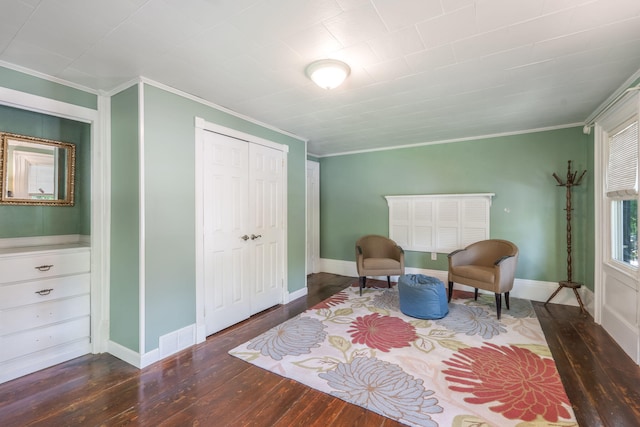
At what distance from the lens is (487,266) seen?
12.6 ft

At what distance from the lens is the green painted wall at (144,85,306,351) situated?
239 cm

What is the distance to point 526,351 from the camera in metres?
2.52

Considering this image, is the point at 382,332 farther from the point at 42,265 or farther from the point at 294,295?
the point at 42,265

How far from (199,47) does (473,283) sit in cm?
366

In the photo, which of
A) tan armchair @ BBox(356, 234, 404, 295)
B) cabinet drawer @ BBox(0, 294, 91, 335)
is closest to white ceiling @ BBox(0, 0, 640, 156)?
cabinet drawer @ BBox(0, 294, 91, 335)

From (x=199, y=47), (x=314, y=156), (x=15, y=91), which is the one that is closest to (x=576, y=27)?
(x=199, y=47)

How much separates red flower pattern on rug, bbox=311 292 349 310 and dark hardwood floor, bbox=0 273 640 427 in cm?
133

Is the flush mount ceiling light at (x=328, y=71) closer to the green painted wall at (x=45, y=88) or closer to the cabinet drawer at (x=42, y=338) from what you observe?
the green painted wall at (x=45, y=88)

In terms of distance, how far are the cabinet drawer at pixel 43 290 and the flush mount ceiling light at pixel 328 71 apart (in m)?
2.62

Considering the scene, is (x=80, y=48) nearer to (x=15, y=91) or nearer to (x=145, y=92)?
(x=145, y=92)

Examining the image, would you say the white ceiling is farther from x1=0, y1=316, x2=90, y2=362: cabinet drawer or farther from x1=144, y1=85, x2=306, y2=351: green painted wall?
x1=0, y1=316, x2=90, y2=362: cabinet drawer

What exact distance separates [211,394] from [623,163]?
159 inches

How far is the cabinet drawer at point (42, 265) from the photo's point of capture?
2.15 meters

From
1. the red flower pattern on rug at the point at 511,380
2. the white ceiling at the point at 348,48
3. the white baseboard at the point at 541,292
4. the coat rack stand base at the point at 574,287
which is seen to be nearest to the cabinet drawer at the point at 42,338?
the white ceiling at the point at 348,48
